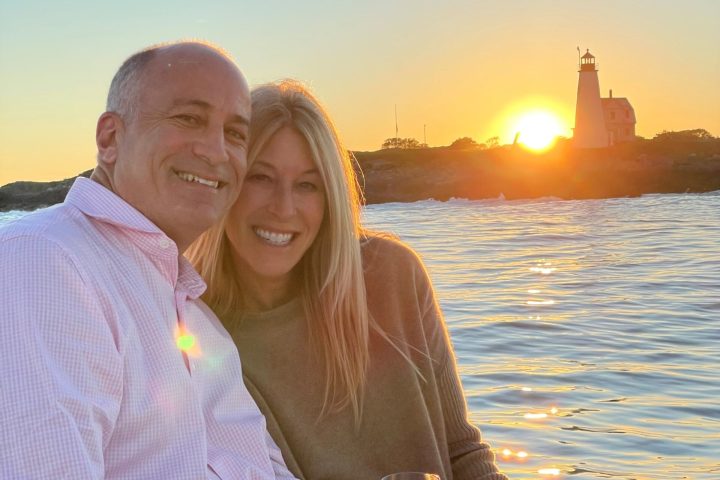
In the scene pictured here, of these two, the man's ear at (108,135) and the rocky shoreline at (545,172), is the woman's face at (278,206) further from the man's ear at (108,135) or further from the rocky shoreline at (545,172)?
the rocky shoreline at (545,172)

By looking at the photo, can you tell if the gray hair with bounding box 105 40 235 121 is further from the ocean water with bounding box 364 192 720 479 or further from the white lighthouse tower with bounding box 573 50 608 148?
the white lighthouse tower with bounding box 573 50 608 148

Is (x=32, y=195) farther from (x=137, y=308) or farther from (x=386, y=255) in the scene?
(x=137, y=308)

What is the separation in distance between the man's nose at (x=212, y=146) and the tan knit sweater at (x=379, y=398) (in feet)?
3.04

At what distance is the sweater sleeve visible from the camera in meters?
3.58

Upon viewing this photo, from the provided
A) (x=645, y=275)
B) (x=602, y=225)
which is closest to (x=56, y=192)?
(x=602, y=225)

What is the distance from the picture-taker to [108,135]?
8.87 feet

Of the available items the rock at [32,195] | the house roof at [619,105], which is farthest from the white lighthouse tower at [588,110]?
the rock at [32,195]

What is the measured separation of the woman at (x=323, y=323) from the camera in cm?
346

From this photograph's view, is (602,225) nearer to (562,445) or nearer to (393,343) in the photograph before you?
(562,445)

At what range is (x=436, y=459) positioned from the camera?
3.48 m

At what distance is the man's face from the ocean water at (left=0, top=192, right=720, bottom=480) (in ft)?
12.3

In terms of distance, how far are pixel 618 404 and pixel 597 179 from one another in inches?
2001

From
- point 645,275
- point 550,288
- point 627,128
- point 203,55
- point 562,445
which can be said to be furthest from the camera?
point 627,128

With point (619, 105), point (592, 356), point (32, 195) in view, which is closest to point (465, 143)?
point (619, 105)
